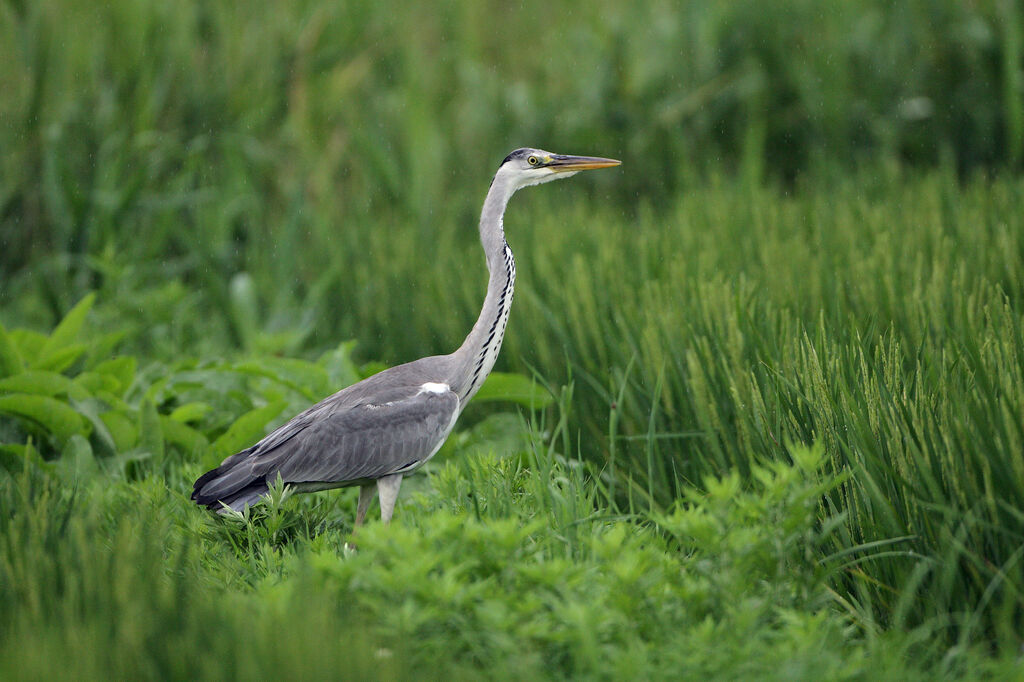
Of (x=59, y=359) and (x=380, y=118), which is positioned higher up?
(x=380, y=118)

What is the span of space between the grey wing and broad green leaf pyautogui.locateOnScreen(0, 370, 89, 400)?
4.02 ft

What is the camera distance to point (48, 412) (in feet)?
14.3

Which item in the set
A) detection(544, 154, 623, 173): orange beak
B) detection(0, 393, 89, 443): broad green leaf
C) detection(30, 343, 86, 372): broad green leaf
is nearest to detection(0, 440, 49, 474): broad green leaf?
detection(0, 393, 89, 443): broad green leaf

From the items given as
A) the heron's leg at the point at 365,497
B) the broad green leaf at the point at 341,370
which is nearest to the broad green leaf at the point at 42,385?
the broad green leaf at the point at 341,370

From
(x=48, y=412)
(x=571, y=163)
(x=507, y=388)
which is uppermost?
(x=571, y=163)

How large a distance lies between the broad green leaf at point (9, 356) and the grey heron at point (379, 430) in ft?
4.69

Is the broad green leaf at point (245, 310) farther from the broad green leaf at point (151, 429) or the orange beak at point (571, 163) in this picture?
the orange beak at point (571, 163)

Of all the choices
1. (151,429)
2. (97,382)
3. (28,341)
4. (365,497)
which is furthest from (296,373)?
(28,341)

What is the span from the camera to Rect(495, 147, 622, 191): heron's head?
412cm

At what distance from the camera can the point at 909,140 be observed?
8531mm

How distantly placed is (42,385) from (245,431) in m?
0.86

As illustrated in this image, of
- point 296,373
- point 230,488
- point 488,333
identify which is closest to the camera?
point 230,488

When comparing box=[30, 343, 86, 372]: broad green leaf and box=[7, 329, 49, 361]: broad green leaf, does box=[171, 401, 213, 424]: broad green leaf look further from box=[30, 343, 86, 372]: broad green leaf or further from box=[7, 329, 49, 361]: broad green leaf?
box=[7, 329, 49, 361]: broad green leaf

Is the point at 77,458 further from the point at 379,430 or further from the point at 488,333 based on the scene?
the point at 488,333
